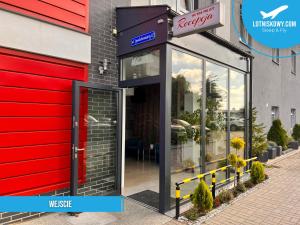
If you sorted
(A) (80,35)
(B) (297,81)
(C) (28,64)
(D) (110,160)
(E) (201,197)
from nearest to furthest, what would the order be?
(C) (28,64), (E) (201,197), (A) (80,35), (D) (110,160), (B) (297,81)

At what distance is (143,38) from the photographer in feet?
18.5

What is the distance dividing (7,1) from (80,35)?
1.40 metres

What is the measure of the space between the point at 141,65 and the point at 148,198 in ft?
9.70

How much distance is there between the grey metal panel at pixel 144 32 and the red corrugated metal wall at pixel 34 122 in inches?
46.5

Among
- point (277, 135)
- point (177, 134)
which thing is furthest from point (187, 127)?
point (277, 135)

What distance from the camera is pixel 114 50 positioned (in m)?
6.18

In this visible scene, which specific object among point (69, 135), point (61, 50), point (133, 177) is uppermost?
point (61, 50)

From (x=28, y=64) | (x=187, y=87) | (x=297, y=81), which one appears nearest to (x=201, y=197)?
(x=187, y=87)

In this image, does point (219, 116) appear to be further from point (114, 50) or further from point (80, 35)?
point (80, 35)

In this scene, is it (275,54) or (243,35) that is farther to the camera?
(275,54)

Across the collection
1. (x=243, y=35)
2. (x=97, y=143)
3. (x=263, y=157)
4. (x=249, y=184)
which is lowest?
(x=249, y=184)

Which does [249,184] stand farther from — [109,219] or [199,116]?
[109,219]

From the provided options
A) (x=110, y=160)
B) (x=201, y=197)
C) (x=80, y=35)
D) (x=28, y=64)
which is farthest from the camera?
(x=110, y=160)

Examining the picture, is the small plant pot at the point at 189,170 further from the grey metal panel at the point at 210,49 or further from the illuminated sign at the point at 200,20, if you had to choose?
the illuminated sign at the point at 200,20
